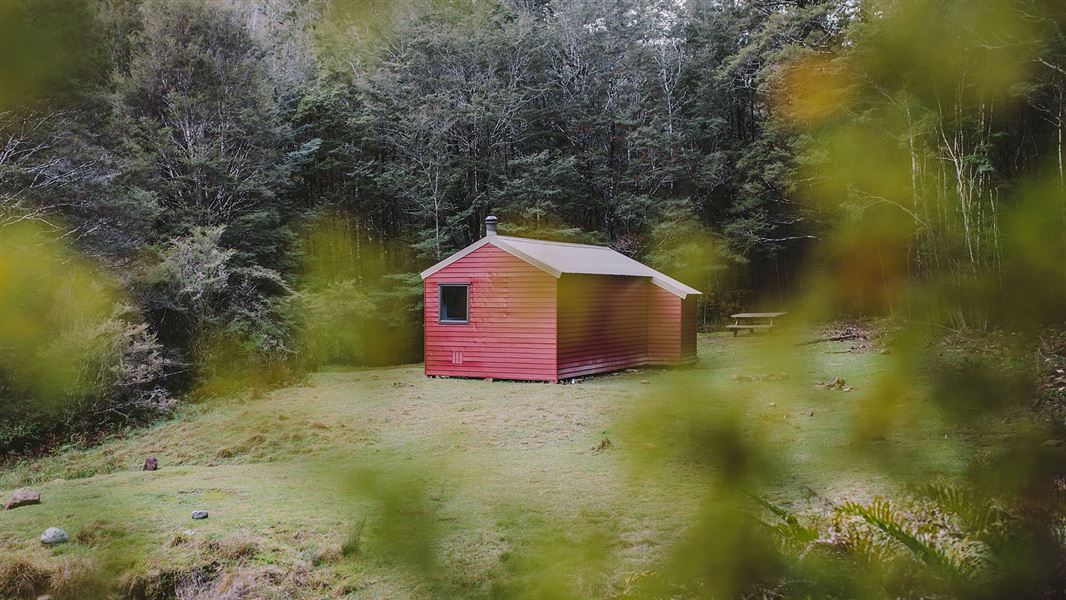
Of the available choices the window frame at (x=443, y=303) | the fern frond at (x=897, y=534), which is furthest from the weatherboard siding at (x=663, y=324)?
the fern frond at (x=897, y=534)

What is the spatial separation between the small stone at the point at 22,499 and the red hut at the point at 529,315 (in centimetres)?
782

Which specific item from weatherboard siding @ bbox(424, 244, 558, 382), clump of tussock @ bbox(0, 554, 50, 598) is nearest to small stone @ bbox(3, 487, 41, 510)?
clump of tussock @ bbox(0, 554, 50, 598)

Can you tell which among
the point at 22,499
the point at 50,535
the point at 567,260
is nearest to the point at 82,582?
the point at 50,535

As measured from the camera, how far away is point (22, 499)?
5.31 meters

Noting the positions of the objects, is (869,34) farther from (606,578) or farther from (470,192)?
(470,192)

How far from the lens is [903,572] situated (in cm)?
63

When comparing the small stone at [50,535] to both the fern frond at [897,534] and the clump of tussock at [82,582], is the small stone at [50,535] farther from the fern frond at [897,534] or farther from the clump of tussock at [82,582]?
the fern frond at [897,534]

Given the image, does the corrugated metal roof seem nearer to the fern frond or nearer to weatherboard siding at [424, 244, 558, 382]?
weatherboard siding at [424, 244, 558, 382]

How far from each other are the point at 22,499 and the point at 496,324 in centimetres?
922

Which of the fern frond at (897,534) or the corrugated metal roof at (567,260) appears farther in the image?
the corrugated metal roof at (567,260)

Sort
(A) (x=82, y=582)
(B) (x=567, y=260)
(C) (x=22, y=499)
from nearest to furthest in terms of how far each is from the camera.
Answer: (A) (x=82, y=582)
(C) (x=22, y=499)
(B) (x=567, y=260)

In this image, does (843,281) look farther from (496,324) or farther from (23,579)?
(496,324)

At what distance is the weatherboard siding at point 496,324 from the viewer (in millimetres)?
13219

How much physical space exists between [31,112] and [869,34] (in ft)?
3.03
